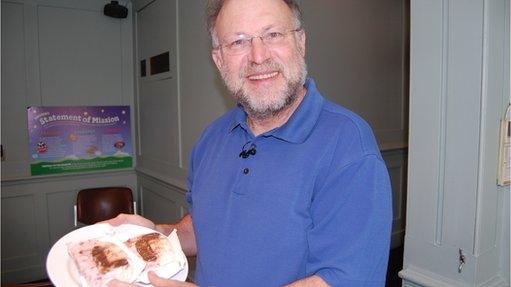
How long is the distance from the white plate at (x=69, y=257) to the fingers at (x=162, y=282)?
0.11m

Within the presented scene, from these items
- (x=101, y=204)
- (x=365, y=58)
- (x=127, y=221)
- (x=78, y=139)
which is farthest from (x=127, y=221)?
(x=78, y=139)

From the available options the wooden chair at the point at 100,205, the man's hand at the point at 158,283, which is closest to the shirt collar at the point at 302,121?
the man's hand at the point at 158,283

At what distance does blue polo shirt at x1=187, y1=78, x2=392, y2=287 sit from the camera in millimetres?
905

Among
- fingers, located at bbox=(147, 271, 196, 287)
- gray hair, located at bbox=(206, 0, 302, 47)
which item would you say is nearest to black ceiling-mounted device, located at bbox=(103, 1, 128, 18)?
gray hair, located at bbox=(206, 0, 302, 47)

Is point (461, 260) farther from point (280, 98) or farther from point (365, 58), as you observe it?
point (365, 58)

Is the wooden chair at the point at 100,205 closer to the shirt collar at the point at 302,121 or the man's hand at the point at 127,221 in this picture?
the man's hand at the point at 127,221

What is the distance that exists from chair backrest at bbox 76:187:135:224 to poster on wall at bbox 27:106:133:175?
0.64m

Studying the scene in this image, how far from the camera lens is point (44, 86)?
3602 millimetres

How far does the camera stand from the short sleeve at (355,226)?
90 centimetres

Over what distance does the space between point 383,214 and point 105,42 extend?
369 cm

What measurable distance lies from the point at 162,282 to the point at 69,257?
357 millimetres

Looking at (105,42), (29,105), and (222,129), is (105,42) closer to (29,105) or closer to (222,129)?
(29,105)

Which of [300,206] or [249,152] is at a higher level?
[249,152]

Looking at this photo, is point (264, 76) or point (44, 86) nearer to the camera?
point (264, 76)
